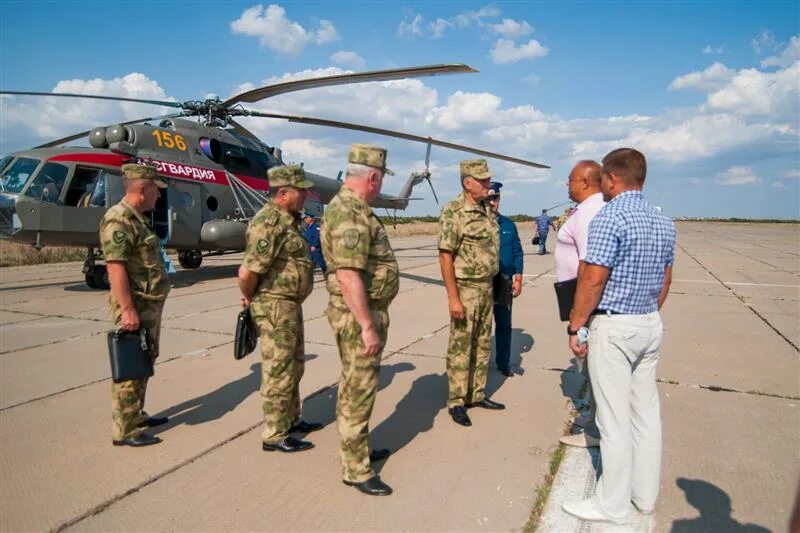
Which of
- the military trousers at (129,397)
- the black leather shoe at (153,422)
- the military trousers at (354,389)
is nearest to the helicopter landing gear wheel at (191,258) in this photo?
the black leather shoe at (153,422)

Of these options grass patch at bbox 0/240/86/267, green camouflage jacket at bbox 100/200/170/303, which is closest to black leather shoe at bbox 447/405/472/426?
green camouflage jacket at bbox 100/200/170/303

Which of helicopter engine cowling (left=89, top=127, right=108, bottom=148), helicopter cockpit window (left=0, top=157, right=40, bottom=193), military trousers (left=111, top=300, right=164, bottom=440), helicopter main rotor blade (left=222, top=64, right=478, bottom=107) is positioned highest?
helicopter main rotor blade (left=222, top=64, right=478, bottom=107)

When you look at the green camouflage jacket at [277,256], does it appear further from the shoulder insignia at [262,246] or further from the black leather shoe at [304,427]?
the black leather shoe at [304,427]

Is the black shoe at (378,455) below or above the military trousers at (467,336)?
below

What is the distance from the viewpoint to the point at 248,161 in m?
11.6

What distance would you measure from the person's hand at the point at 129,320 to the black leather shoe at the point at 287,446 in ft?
3.69

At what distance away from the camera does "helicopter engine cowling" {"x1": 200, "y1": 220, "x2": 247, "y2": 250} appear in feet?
34.0

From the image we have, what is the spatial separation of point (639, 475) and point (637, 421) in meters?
0.28

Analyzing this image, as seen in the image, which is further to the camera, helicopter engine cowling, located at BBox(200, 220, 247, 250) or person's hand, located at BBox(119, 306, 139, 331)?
helicopter engine cowling, located at BBox(200, 220, 247, 250)

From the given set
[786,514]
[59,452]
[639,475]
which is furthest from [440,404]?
[59,452]

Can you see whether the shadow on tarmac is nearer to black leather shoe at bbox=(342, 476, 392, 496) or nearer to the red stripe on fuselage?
black leather shoe at bbox=(342, 476, 392, 496)

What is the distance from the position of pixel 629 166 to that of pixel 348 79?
21.3 feet

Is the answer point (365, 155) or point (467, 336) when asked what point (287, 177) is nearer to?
point (365, 155)

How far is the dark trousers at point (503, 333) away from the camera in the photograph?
464 centimetres
